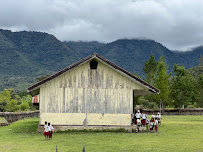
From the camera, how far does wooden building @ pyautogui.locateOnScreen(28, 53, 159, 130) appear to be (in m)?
24.2

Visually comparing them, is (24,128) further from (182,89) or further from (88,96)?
(182,89)

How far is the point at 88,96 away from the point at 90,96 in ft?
0.54

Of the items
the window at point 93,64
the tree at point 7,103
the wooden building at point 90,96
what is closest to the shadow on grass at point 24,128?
the wooden building at point 90,96

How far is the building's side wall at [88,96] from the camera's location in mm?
24172

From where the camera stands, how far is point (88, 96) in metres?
24.3

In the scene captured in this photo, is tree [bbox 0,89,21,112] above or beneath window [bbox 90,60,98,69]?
beneath

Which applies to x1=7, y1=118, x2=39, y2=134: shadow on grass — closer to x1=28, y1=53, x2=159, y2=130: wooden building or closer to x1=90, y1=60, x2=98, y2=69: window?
x1=28, y1=53, x2=159, y2=130: wooden building

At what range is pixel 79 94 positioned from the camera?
24328 mm

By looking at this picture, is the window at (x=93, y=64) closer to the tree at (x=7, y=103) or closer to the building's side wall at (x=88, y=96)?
the building's side wall at (x=88, y=96)

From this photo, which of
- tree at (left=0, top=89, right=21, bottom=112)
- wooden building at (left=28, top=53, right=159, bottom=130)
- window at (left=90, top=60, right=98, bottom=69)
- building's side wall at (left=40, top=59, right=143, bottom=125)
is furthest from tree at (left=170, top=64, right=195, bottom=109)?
window at (left=90, top=60, right=98, bottom=69)

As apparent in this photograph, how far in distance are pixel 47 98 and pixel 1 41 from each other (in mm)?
172381

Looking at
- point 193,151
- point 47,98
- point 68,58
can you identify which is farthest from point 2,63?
point 193,151

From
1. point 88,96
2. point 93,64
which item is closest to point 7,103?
point 88,96

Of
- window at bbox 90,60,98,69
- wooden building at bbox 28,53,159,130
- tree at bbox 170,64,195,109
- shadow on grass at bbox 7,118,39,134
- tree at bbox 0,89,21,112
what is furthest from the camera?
tree at bbox 0,89,21,112
